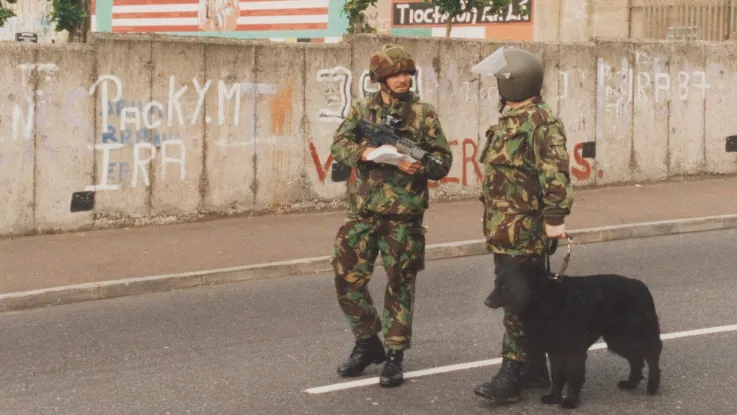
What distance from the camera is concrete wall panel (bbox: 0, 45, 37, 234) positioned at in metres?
12.1

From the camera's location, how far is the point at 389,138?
21.7 ft

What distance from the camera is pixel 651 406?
6379mm

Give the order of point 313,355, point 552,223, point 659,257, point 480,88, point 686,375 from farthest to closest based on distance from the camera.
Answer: point 480,88 < point 659,257 < point 313,355 < point 686,375 < point 552,223

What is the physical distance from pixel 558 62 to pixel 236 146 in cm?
442

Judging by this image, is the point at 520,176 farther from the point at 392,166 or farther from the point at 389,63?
the point at 389,63

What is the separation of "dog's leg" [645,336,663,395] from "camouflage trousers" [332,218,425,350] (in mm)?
1275

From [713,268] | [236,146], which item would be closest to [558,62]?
[236,146]

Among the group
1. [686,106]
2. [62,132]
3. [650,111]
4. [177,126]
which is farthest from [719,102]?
[62,132]

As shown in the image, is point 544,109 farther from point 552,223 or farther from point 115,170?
point 115,170

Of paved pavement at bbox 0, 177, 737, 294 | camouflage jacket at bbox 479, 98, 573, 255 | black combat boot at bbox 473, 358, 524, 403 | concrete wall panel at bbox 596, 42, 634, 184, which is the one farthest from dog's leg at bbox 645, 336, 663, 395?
concrete wall panel at bbox 596, 42, 634, 184

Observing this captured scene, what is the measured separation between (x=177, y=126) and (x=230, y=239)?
1.59 metres

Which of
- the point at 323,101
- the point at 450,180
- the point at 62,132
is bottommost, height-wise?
the point at 450,180

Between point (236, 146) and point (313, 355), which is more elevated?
point (236, 146)

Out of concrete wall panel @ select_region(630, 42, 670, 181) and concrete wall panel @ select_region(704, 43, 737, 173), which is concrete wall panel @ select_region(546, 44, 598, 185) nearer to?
concrete wall panel @ select_region(630, 42, 670, 181)
